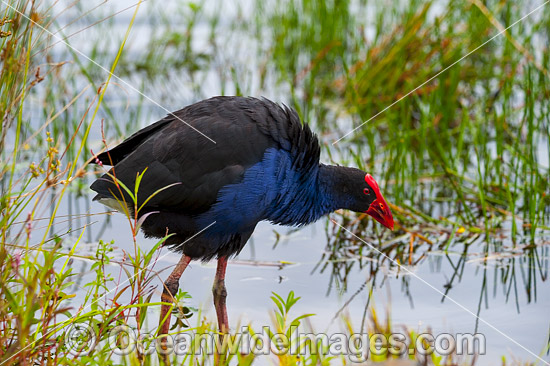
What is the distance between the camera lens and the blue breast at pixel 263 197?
291 cm

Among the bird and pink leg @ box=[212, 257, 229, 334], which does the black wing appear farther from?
pink leg @ box=[212, 257, 229, 334]

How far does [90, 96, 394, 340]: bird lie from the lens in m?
2.93

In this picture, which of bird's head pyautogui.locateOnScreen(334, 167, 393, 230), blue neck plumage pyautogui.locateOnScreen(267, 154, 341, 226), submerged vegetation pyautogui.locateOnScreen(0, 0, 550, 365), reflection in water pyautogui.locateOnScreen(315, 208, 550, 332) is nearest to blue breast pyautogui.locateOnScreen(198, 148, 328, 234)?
blue neck plumage pyautogui.locateOnScreen(267, 154, 341, 226)

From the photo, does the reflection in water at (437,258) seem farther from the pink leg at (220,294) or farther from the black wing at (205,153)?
the black wing at (205,153)

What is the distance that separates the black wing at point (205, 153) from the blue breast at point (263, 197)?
0.03 metres

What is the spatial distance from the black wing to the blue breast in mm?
28

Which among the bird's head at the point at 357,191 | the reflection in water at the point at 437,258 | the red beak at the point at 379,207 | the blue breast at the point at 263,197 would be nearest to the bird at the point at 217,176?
the blue breast at the point at 263,197

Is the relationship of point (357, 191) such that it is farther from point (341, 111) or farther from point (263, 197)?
point (341, 111)

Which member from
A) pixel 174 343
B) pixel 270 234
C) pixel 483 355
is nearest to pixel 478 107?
pixel 270 234

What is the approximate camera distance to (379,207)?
3348mm

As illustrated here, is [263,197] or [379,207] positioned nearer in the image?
[263,197]

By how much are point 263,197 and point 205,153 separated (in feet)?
0.85

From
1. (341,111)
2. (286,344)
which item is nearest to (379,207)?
(286,344)

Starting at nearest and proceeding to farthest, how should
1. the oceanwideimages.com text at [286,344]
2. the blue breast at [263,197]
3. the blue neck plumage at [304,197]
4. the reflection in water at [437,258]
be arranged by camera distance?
the oceanwideimages.com text at [286,344] → the blue breast at [263,197] → the blue neck plumage at [304,197] → the reflection in water at [437,258]
